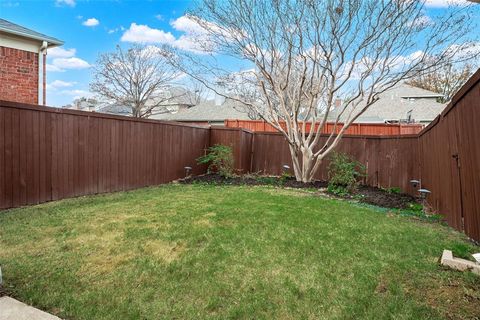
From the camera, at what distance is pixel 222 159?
9195 mm

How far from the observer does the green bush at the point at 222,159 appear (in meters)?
9.02

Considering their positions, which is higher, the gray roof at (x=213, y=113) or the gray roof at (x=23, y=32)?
the gray roof at (x=213, y=113)

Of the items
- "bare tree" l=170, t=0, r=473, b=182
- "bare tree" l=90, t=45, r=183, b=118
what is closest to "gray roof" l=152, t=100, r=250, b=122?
"bare tree" l=90, t=45, r=183, b=118

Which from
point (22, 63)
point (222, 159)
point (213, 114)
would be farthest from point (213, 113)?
point (22, 63)

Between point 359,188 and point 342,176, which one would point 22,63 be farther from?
point 359,188

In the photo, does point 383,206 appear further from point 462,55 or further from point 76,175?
point 76,175

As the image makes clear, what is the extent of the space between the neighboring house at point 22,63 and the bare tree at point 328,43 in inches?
133

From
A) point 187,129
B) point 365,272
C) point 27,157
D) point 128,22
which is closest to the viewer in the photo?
point 365,272

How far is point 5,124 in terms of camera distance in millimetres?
4641

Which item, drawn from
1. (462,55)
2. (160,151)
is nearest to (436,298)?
(160,151)

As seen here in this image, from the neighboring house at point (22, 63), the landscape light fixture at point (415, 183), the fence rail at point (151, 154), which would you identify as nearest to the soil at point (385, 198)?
the landscape light fixture at point (415, 183)

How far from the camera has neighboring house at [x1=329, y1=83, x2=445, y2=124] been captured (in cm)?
Result: 1647

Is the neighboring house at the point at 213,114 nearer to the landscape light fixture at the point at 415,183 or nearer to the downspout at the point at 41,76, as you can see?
the downspout at the point at 41,76

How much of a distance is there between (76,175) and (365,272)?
16.2 feet
